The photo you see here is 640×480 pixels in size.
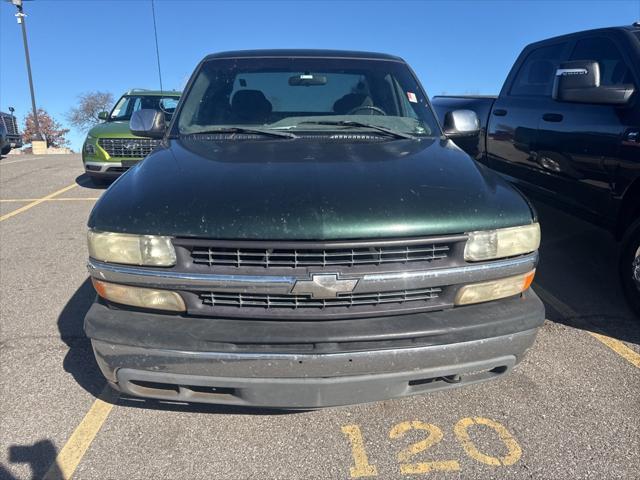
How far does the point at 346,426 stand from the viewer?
2.48 m

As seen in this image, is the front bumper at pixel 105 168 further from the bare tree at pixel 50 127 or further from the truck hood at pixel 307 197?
the bare tree at pixel 50 127

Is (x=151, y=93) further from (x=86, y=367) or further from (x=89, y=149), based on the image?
(x=86, y=367)

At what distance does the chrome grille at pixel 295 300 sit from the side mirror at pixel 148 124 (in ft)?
6.42

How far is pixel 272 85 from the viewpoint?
3506 mm

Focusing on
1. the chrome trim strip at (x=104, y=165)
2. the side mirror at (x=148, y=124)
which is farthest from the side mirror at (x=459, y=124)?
the chrome trim strip at (x=104, y=165)

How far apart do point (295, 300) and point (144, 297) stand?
2.11ft

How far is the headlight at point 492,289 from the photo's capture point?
2168 millimetres

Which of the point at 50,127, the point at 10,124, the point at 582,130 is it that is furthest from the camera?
the point at 50,127

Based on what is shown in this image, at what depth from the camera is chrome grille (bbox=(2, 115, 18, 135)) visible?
15500 millimetres

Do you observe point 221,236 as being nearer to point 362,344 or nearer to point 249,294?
point 249,294

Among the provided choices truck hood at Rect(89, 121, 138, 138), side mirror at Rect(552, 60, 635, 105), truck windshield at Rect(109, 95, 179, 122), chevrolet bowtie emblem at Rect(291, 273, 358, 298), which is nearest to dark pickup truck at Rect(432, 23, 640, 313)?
side mirror at Rect(552, 60, 635, 105)

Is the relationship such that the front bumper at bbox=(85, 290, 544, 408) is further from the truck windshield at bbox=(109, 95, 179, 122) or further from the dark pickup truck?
the truck windshield at bbox=(109, 95, 179, 122)

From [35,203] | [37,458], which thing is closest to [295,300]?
[37,458]

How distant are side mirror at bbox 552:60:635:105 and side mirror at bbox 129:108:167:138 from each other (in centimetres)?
304
